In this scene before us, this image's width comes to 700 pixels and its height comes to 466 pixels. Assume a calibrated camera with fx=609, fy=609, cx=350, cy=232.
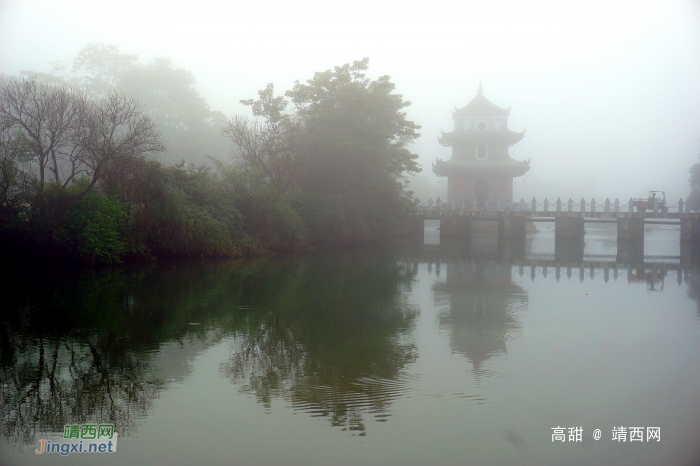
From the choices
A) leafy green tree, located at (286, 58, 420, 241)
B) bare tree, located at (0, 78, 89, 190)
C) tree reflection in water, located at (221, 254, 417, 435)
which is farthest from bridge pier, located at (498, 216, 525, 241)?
bare tree, located at (0, 78, 89, 190)

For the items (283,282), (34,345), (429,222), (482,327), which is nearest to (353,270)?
(283,282)

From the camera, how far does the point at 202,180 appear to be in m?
21.3

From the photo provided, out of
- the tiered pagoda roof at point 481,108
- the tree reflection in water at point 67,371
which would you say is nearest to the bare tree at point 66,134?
the tree reflection in water at point 67,371

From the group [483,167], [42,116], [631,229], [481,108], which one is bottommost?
[631,229]

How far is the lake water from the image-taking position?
4695 millimetres

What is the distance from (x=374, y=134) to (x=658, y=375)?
2216 centimetres

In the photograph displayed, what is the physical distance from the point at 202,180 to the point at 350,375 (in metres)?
16.2

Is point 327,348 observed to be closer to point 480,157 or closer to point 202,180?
point 202,180

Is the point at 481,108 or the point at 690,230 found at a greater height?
the point at 481,108

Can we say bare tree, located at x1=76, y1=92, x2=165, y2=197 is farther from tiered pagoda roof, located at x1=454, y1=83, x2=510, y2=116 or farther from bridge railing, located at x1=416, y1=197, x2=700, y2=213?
tiered pagoda roof, located at x1=454, y1=83, x2=510, y2=116

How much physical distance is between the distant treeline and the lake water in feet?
17.3

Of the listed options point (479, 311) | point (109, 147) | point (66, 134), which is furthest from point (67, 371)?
point (66, 134)

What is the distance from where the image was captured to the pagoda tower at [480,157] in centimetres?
4562

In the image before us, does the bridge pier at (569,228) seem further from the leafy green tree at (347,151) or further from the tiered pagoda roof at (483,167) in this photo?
the tiered pagoda roof at (483,167)
